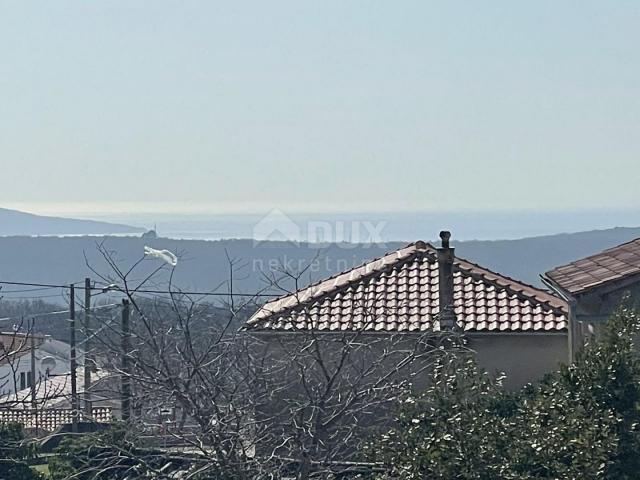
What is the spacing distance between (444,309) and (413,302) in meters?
1.40

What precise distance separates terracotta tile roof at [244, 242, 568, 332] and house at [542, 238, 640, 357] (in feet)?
9.42

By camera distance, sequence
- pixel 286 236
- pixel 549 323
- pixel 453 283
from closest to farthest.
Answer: pixel 549 323, pixel 453 283, pixel 286 236

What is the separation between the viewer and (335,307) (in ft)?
62.1

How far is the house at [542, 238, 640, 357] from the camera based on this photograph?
13.0m

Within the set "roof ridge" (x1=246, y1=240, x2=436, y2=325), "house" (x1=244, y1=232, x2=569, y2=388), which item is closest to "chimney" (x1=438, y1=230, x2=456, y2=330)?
"house" (x1=244, y1=232, x2=569, y2=388)

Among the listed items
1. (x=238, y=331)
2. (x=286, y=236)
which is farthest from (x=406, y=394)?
(x=286, y=236)

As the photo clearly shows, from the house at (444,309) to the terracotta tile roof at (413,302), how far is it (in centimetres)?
2

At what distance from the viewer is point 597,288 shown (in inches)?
513

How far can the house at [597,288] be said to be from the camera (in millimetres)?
12984

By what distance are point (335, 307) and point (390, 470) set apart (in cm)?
868

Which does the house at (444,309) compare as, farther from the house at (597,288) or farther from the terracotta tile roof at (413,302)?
the house at (597,288)

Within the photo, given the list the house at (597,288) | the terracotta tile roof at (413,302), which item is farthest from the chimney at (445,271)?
the house at (597,288)

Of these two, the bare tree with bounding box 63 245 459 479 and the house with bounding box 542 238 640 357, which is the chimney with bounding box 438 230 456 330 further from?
the bare tree with bounding box 63 245 459 479

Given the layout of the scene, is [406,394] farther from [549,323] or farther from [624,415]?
[549,323]
